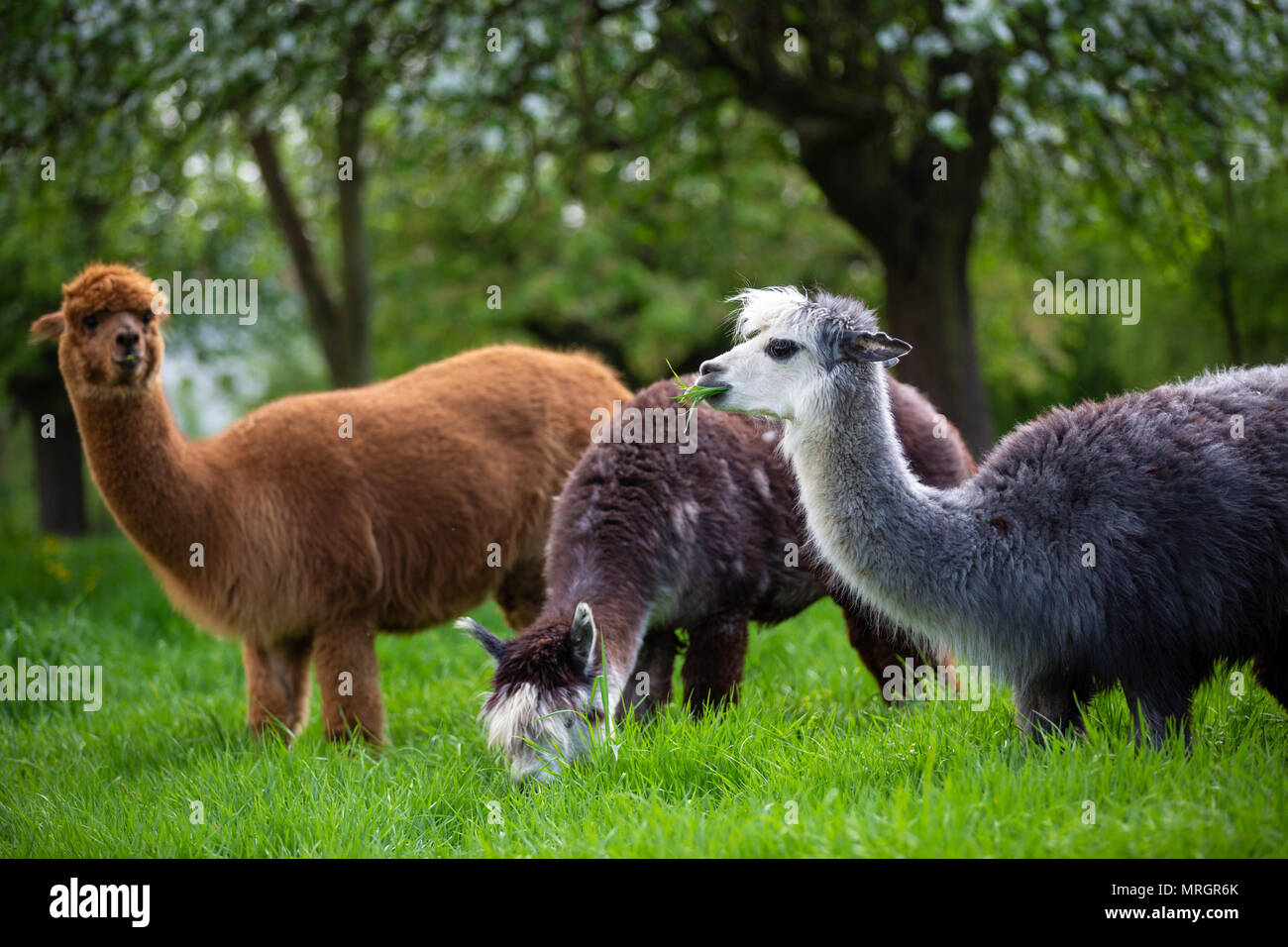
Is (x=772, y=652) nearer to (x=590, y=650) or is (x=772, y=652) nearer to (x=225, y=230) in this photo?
(x=590, y=650)

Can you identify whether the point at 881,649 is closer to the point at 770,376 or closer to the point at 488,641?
the point at 770,376

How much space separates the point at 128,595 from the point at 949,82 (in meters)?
7.30

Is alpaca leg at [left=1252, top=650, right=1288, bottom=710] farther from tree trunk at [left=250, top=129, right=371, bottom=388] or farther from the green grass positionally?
tree trunk at [left=250, top=129, right=371, bottom=388]

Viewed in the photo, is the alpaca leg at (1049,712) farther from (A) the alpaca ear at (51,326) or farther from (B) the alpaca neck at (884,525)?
(A) the alpaca ear at (51,326)

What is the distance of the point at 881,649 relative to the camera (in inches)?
216

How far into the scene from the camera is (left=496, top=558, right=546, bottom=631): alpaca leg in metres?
6.54

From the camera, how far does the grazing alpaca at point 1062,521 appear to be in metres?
3.78

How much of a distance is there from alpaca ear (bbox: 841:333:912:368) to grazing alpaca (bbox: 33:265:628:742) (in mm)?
2746

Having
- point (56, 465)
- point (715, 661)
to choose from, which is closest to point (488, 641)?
point (715, 661)

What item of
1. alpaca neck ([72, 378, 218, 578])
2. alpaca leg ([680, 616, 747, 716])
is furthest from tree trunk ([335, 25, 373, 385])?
alpaca leg ([680, 616, 747, 716])

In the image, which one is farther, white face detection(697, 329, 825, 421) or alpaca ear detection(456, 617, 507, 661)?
alpaca ear detection(456, 617, 507, 661)
